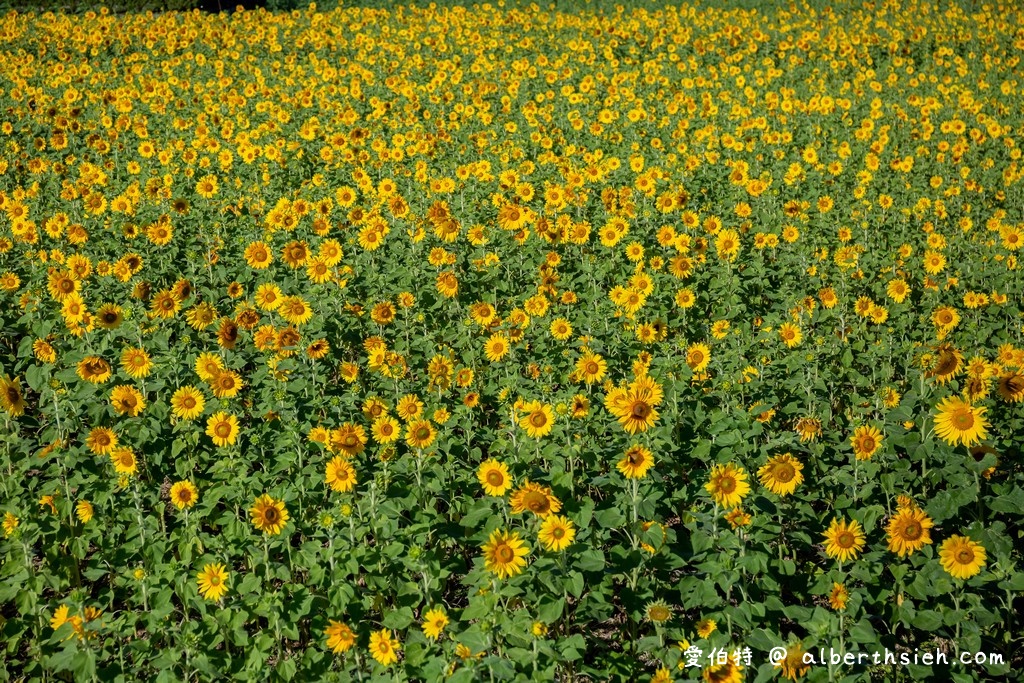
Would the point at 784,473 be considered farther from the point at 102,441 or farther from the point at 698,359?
the point at 102,441

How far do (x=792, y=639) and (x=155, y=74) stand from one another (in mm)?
14616

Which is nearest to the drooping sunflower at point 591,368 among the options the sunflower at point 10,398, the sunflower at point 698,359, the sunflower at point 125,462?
the sunflower at point 698,359

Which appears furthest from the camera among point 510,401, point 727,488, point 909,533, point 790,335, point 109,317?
point 790,335

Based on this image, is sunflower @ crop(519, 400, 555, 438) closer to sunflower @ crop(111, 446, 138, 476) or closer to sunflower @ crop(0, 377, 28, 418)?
sunflower @ crop(111, 446, 138, 476)

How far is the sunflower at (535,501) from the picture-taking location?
11.7 ft

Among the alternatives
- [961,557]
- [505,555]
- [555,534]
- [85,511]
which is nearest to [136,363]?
[85,511]

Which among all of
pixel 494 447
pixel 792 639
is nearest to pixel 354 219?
pixel 494 447

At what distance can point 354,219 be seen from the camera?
7.39 metres

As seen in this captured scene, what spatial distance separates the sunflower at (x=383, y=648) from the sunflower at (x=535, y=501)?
0.78 metres

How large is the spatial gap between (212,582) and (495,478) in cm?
137

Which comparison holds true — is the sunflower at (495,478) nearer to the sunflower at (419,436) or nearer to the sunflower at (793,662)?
the sunflower at (419,436)

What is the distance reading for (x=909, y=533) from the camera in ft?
11.2

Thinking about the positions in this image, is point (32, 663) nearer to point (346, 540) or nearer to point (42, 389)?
point (346, 540)

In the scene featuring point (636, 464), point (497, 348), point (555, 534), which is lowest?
point (555, 534)
